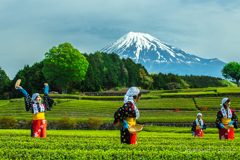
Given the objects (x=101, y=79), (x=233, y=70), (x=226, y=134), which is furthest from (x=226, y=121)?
(x=233, y=70)

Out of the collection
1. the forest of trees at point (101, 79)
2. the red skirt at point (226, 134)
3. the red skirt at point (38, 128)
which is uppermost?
the forest of trees at point (101, 79)

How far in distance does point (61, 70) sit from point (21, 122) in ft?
84.2

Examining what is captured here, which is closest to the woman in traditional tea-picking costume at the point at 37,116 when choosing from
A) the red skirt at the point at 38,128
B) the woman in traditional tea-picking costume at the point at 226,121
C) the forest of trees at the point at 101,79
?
the red skirt at the point at 38,128

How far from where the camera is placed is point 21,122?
24328mm

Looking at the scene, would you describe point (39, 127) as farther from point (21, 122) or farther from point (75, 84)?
point (75, 84)

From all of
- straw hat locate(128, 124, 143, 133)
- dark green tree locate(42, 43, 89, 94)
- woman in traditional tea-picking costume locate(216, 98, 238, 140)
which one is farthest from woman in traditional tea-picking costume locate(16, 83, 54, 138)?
dark green tree locate(42, 43, 89, 94)

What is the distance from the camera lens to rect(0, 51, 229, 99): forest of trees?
59.2 meters

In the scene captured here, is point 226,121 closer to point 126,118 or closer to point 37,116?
point 126,118

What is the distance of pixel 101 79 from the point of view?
220 ft

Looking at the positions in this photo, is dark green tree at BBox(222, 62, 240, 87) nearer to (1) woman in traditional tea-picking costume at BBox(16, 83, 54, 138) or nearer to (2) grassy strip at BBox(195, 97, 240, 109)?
(2) grassy strip at BBox(195, 97, 240, 109)

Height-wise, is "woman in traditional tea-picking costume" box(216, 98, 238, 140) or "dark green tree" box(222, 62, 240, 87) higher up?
"dark green tree" box(222, 62, 240, 87)

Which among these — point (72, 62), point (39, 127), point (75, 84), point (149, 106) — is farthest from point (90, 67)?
point (39, 127)

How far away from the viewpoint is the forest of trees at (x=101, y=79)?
59.2 metres

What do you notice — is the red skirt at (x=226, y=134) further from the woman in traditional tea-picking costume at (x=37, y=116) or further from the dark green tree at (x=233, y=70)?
the dark green tree at (x=233, y=70)
